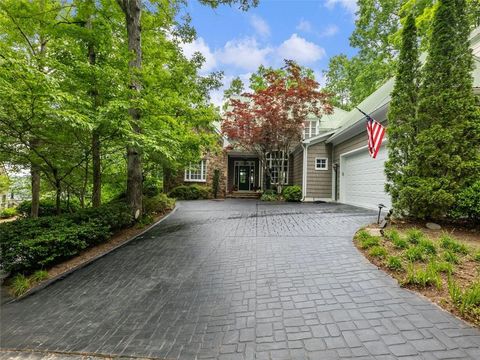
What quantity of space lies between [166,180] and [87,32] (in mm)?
10941

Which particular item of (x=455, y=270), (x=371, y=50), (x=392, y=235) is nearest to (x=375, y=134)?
(x=392, y=235)

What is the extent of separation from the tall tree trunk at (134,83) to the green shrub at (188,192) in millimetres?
7941

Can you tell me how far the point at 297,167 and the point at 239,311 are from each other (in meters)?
14.1

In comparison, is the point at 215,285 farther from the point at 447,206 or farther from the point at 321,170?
the point at 321,170

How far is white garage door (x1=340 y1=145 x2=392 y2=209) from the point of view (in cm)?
893

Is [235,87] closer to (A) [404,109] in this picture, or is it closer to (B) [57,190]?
(A) [404,109]

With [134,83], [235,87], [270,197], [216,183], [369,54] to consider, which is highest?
[369,54]

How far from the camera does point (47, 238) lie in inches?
169

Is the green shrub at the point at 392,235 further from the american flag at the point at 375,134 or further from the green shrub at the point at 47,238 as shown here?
the green shrub at the point at 47,238

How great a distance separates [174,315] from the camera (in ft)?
9.42

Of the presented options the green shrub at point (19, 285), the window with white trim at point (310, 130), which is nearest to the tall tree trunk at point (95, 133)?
the green shrub at point (19, 285)

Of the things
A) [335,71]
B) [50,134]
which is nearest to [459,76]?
[50,134]

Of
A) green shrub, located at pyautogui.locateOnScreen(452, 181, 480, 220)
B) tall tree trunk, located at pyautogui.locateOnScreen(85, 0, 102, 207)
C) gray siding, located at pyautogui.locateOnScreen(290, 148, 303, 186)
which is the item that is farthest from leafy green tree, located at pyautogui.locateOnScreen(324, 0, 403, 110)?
tall tree trunk, located at pyautogui.locateOnScreen(85, 0, 102, 207)

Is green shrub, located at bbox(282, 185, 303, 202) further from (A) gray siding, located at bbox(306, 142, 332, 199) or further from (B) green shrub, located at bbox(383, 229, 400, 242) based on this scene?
(B) green shrub, located at bbox(383, 229, 400, 242)
